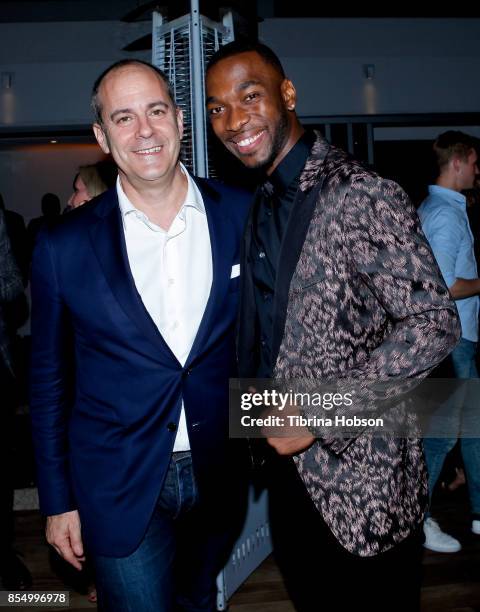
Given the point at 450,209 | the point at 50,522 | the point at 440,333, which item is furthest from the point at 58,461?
the point at 450,209

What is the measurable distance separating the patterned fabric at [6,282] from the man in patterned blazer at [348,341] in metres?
1.67

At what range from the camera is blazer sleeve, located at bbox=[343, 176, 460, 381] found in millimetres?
1236

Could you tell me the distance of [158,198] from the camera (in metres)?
1.70

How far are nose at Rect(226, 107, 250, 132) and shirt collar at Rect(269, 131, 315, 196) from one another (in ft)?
0.45

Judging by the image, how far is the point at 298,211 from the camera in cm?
139

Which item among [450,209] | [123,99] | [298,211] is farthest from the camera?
[450,209]

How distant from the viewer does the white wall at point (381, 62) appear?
6.60 metres

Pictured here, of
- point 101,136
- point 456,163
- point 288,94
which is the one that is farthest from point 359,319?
point 456,163

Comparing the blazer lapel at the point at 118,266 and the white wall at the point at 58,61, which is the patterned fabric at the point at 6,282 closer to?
the blazer lapel at the point at 118,266

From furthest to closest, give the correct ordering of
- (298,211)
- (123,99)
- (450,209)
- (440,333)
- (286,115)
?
(450,209) < (123,99) < (286,115) < (298,211) < (440,333)

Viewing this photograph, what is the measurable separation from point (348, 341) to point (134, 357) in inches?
22.1

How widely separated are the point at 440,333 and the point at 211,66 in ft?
2.96

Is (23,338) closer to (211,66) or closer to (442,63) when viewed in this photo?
(442,63)

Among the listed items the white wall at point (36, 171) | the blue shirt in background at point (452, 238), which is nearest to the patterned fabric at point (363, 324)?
the blue shirt in background at point (452, 238)
